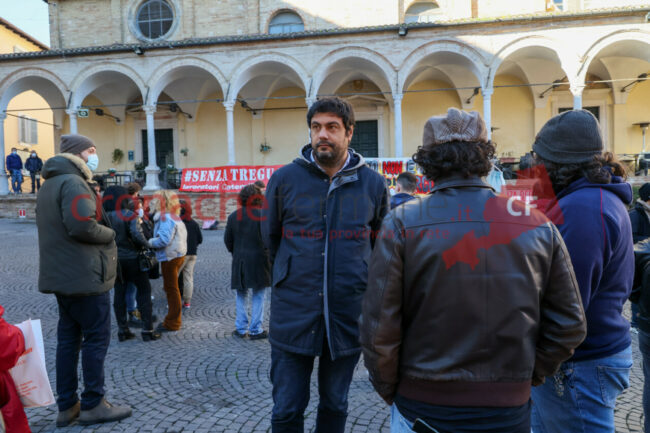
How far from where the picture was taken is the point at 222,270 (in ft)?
29.7

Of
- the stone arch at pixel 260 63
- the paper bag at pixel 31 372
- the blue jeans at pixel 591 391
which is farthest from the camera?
the stone arch at pixel 260 63

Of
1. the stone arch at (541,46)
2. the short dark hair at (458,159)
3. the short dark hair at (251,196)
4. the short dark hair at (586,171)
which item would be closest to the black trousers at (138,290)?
the short dark hair at (251,196)

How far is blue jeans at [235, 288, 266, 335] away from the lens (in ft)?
17.2

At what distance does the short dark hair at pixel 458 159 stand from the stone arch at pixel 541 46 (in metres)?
16.5

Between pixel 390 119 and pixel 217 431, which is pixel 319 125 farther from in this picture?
pixel 390 119

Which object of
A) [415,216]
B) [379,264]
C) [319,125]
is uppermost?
[319,125]

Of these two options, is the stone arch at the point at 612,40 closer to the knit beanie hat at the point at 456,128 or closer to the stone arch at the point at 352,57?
the stone arch at the point at 352,57

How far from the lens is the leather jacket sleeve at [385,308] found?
59.2 inches

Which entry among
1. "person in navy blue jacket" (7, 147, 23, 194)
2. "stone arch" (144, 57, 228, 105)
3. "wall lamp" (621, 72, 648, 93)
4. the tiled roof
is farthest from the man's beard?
"person in navy blue jacket" (7, 147, 23, 194)

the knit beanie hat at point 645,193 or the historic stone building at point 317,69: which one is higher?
the historic stone building at point 317,69

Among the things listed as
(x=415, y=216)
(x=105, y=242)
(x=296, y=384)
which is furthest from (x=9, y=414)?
(x=415, y=216)

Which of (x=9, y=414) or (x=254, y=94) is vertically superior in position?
(x=254, y=94)

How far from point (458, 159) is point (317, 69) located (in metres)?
16.4

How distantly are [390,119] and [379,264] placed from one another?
64.5 feet
